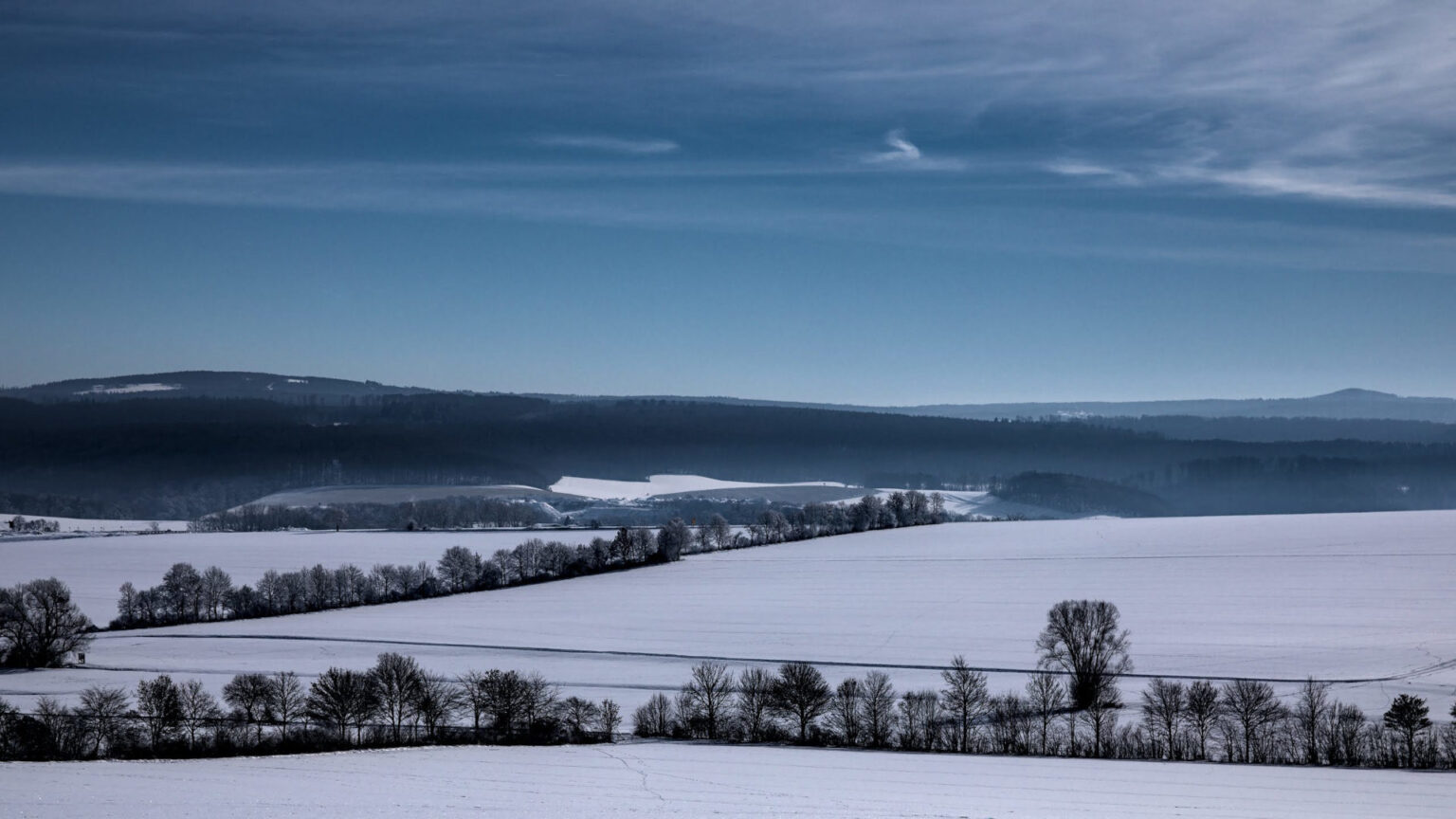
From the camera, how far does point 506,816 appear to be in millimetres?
23000

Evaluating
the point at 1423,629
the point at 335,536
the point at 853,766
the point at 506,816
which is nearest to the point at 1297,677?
the point at 1423,629

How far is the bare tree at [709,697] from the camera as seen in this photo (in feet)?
127

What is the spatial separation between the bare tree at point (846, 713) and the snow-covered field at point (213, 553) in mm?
49093

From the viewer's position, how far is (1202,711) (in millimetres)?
36312

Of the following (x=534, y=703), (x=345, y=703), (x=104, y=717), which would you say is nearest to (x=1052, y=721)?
(x=534, y=703)

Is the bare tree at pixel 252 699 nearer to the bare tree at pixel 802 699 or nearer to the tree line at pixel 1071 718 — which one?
the tree line at pixel 1071 718

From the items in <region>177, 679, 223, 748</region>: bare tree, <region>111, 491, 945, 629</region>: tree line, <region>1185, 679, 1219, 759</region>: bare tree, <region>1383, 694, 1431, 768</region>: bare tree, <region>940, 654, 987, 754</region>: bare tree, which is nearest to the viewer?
<region>1383, 694, 1431, 768</region>: bare tree

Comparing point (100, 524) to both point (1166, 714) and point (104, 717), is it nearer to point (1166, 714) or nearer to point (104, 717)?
point (104, 717)

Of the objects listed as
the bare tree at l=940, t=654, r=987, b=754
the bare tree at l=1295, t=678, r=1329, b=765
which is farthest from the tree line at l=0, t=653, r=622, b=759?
the bare tree at l=1295, t=678, r=1329, b=765

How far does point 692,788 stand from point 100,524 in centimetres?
12881

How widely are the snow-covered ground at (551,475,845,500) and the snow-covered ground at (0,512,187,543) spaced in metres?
51.1

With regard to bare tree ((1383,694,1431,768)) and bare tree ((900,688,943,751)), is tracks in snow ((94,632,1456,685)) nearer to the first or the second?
bare tree ((900,688,943,751))

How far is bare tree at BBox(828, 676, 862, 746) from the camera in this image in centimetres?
3766

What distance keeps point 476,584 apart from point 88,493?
118711 millimetres
